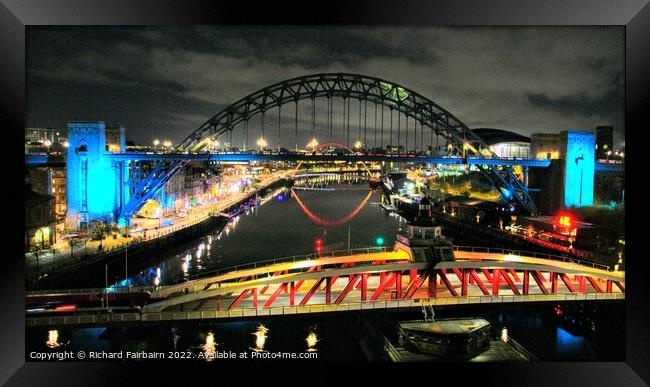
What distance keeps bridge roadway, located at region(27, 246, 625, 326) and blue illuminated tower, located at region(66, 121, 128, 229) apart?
5.88 metres

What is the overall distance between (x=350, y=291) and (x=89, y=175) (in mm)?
8241

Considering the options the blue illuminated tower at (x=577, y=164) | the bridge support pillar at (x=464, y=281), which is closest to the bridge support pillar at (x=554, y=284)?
the bridge support pillar at (x=464, y=281)

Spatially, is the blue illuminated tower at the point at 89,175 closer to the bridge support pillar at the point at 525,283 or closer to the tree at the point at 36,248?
the tree at the point at 36,248

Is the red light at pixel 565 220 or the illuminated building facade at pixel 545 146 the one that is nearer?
the red light at pixel 565 220

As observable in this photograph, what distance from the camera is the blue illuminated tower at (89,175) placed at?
11.8m

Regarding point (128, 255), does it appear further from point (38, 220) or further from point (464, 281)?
point (464, 281)

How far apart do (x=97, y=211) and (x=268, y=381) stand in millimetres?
9301

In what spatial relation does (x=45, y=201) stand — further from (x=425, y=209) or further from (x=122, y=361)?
(x=425, y=209)

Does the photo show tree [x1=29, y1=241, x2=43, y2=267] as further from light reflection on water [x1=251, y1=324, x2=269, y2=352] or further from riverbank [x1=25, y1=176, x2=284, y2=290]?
light reflection on water [x1=251, y1=324, x2=269, y2=352]

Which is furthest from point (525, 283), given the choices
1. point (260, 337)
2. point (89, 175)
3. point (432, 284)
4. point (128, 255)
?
point (89, 175)

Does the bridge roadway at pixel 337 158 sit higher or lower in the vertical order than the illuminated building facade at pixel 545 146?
lower
